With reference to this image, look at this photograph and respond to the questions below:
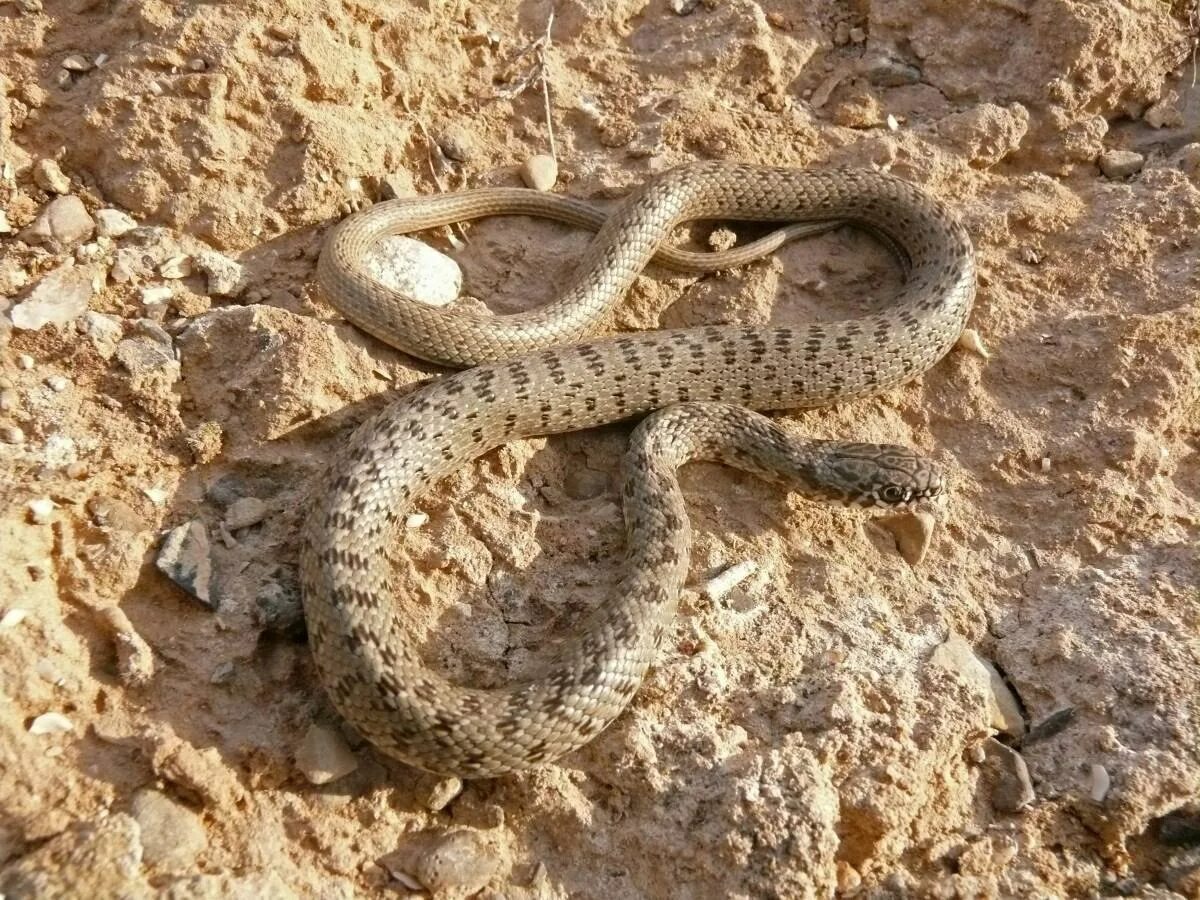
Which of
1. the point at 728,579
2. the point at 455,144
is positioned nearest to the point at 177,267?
the point at 455,144

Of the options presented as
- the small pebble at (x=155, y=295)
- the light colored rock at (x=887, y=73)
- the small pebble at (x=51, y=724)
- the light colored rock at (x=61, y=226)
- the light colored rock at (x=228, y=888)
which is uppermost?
the light colored rock at (x=887, y=73)

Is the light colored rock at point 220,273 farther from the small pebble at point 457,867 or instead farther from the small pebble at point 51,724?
the small pebble at point 457,867

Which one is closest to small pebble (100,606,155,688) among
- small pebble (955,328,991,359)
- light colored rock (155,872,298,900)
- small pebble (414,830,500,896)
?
light colored rock (155,872,298,900)

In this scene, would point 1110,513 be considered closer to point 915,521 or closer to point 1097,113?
point 915,521

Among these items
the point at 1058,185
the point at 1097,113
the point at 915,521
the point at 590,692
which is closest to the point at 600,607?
the point at 590,692

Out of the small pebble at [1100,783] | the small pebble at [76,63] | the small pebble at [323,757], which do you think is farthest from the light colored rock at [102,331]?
the small pebble at [1100,783]

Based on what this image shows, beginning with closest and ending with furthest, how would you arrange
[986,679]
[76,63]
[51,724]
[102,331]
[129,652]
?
[51,724], [129,652], [986,679], [102,331], [76,63]

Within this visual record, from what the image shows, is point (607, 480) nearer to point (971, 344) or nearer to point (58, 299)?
point (971, 344)
